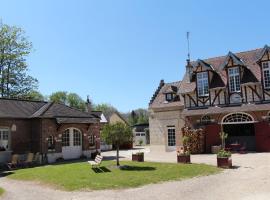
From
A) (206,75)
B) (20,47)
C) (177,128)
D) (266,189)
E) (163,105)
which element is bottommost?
(266,189)

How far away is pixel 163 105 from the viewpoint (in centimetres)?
3322

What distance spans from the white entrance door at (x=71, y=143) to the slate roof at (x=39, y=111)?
122 centimetres

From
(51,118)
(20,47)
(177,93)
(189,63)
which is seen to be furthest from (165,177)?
(20,47)

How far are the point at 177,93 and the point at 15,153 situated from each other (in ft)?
49.2

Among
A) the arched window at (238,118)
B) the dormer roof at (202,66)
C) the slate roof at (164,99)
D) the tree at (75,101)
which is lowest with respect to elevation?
the arched window at (238,118)

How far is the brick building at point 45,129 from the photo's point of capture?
25188 millimetres

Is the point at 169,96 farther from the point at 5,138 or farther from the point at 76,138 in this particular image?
the point at 5,138

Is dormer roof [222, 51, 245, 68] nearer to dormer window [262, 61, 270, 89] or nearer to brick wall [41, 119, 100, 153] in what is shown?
dormer window [262, 61, 270, 89]

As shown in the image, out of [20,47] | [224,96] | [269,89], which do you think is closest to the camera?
[269,89]

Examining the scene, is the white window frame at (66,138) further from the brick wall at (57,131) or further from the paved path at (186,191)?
the paved path at (186,191)

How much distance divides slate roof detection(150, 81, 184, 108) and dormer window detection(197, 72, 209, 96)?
96.8 inches

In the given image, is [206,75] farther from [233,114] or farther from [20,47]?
[20,47]

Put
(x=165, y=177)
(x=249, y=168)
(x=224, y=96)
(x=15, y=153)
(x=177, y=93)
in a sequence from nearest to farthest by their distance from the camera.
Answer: (x=165, y=177), (x=249, y=168), (x=15, y=153), (x=224, y=96), (x=177, y=93)

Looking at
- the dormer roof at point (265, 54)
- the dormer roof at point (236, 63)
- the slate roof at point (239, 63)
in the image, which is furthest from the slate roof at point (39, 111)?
the dormer roof at point (265, 54)
